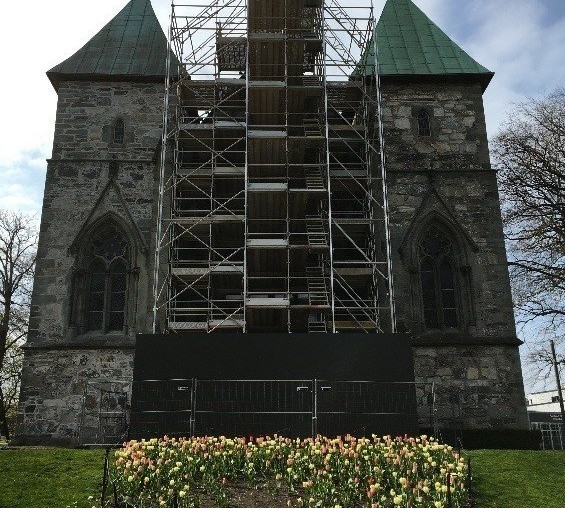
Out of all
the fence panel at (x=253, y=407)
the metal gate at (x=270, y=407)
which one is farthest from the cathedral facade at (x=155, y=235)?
the fence panel at (x=253, y=407)

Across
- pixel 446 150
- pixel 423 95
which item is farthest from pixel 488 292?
pixel 423 95

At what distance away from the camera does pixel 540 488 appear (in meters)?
10.2

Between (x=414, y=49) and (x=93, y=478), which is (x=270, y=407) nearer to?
(x=93, y=478)

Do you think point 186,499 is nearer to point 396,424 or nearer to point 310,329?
point 396,424

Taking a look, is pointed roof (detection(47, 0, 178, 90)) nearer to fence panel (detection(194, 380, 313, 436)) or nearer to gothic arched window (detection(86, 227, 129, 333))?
gothic arched window (detection(86, 227, 129, 333))

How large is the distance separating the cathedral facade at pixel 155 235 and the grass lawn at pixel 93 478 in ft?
19.0

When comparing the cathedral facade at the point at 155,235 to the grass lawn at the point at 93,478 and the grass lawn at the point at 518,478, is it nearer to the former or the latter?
the grass lawn at the point at 93,478

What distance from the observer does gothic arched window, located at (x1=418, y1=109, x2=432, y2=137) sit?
2102cm

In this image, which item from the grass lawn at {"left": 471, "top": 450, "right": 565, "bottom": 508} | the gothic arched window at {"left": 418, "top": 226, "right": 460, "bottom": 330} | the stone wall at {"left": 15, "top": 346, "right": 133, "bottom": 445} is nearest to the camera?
the grass lawn at {"left": 471, "top": 450, "right": 565, "bottom": 508}

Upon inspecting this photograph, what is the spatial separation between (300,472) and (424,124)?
46.8ft

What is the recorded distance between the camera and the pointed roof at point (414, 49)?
2169 cm

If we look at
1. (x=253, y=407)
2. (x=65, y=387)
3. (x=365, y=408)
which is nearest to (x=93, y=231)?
(x=65, y=387)

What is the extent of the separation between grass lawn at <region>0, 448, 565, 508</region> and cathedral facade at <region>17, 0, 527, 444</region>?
5.78m

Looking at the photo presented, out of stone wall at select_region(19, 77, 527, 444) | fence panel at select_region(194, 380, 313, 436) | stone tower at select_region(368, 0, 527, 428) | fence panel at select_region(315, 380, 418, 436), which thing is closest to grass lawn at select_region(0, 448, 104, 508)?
fence panel at select_region(194, 380, 313, 436)
